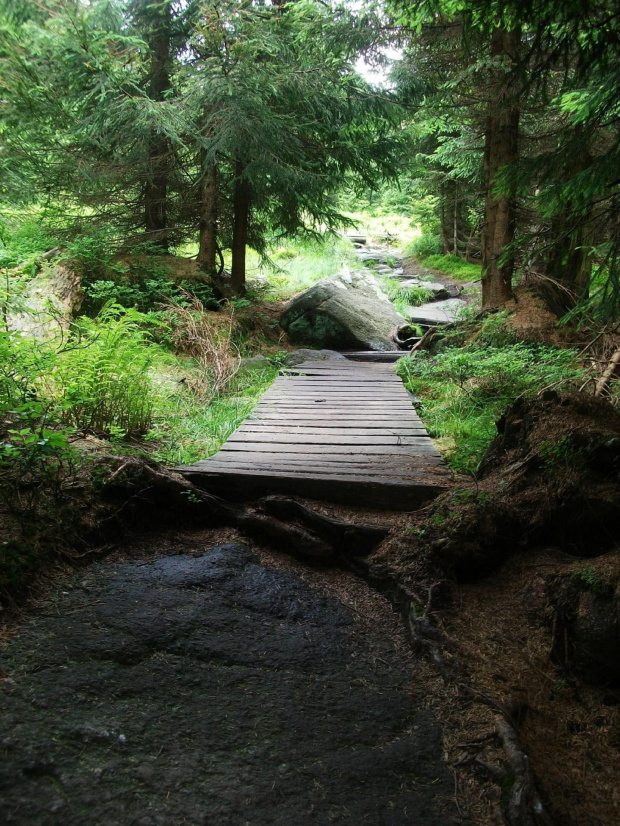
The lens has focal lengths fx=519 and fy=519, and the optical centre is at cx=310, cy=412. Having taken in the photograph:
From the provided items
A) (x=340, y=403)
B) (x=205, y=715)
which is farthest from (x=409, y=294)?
(x=205, y=715)

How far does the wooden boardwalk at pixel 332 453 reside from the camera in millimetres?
4168

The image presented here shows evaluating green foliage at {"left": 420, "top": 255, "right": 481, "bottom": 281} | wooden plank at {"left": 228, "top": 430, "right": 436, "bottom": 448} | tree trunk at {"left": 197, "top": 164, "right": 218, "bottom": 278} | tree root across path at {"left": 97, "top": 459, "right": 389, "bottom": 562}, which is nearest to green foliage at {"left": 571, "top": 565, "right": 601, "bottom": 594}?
tree root across path at {"left": 97, "top": 459, "right": 389, "bottom": 562}

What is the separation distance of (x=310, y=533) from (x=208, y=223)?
8.81m

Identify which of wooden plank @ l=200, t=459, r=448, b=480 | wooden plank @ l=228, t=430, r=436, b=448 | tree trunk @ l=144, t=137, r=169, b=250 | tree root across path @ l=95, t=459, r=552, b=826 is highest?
tree trunk @ l=144, t=137, r=169, b=250

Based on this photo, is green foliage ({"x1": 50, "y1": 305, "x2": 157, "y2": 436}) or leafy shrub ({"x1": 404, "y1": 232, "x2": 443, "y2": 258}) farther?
leafy shrub ({"x1": 404, "y1": 232, "x2": 443, "y2": 258})

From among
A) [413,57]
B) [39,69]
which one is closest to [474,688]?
[39,69]

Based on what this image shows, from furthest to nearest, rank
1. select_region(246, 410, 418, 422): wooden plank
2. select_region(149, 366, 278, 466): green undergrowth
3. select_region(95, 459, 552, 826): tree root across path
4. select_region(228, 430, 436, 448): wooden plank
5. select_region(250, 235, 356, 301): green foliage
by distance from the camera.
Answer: select_region(250, 235, 356, 301): green foliage → select_region(246, 410, 418, 422): wooden plank → select_region(228, 430, 436, 448): wooden plank → select_region(149, 366, 278, 466): green undergrowth → select_region(95, 459, 552, 826): tree root across path

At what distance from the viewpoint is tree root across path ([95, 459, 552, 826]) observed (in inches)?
115

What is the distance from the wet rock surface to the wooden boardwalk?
1.07 m

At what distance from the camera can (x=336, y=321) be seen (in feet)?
36.7

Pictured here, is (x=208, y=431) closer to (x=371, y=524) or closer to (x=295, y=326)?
(x=371, y=524)

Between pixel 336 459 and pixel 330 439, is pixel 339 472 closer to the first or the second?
pixel 336 459

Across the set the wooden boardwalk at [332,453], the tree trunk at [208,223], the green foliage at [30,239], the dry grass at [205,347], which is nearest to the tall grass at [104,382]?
the wooden boardwalk at [332,453]

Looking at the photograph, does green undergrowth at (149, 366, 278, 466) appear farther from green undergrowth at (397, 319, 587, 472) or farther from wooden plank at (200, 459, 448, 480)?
green undergrowth at (397, 319, 587, 472)
